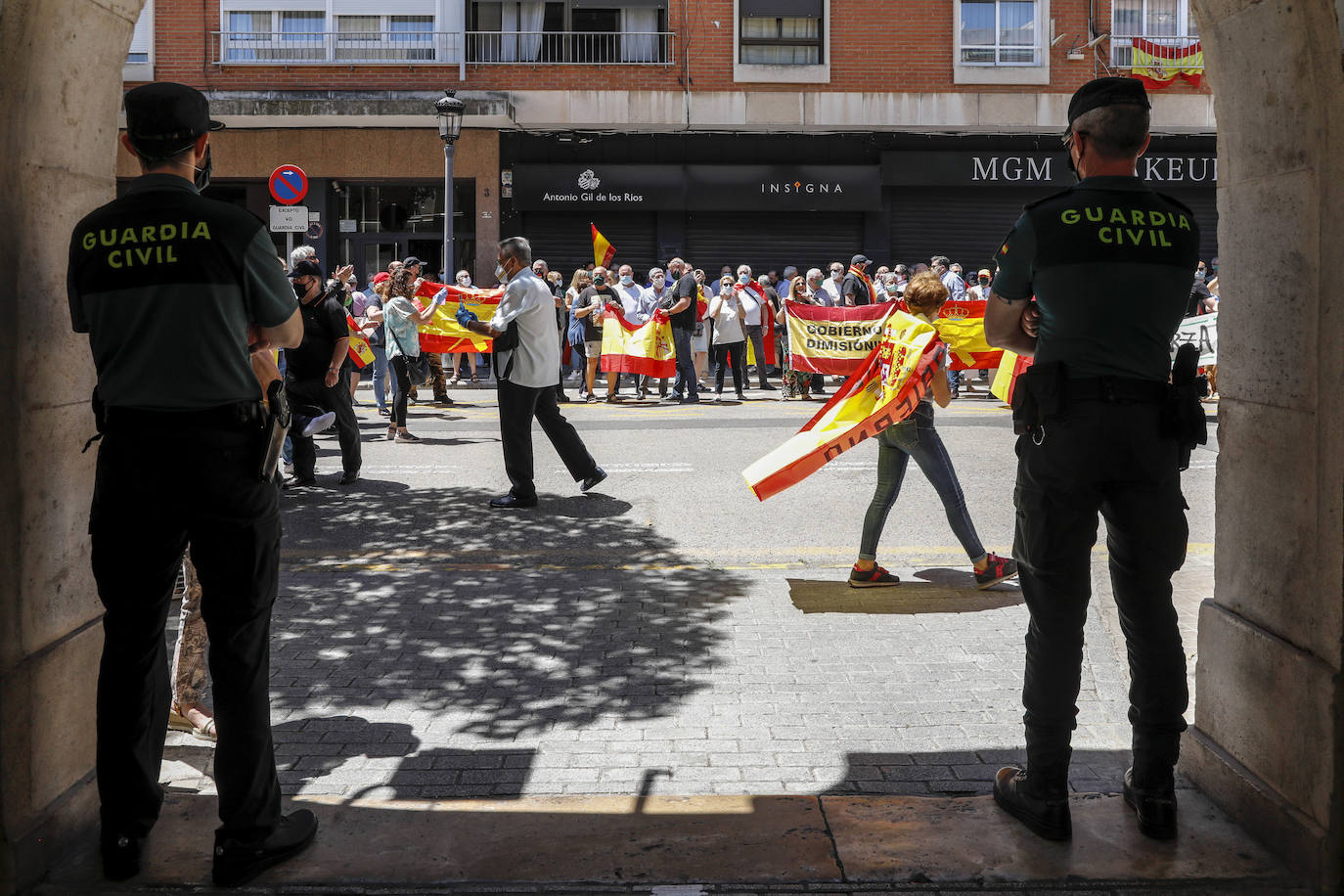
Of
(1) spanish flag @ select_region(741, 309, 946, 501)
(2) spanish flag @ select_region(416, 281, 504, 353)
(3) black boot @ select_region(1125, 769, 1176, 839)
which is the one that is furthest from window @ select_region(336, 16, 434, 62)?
(3) black boot @ select_region(1125, 769, 1176, 839)

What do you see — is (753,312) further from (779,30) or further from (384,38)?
(384,38)

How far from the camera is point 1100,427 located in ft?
11.6

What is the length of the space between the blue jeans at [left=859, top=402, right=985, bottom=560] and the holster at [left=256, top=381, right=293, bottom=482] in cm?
426

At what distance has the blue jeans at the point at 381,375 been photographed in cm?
1678

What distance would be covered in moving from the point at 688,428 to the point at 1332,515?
1192 cm

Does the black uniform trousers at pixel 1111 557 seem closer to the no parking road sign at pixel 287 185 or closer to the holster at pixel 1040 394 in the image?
the holster at pixel 1040 394

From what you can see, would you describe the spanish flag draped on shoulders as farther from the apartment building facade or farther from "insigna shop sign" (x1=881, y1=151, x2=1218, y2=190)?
"insigna shop sign" (x1=881, y1=151, x2=1218, y2=190)

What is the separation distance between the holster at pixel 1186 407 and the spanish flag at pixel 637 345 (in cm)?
1553

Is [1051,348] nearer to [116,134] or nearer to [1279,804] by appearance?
[1279,804]

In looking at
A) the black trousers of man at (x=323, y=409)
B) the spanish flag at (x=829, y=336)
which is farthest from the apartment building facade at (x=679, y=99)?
the black trousers of man at (x=323, y=409)

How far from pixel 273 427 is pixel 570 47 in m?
24.9

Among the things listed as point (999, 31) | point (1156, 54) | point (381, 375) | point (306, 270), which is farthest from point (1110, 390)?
point (1156, 54)

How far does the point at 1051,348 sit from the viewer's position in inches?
145

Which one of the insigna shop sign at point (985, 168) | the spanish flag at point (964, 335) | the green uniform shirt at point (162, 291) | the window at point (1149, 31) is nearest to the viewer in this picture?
the green uniform shirt at point (162, 291)
